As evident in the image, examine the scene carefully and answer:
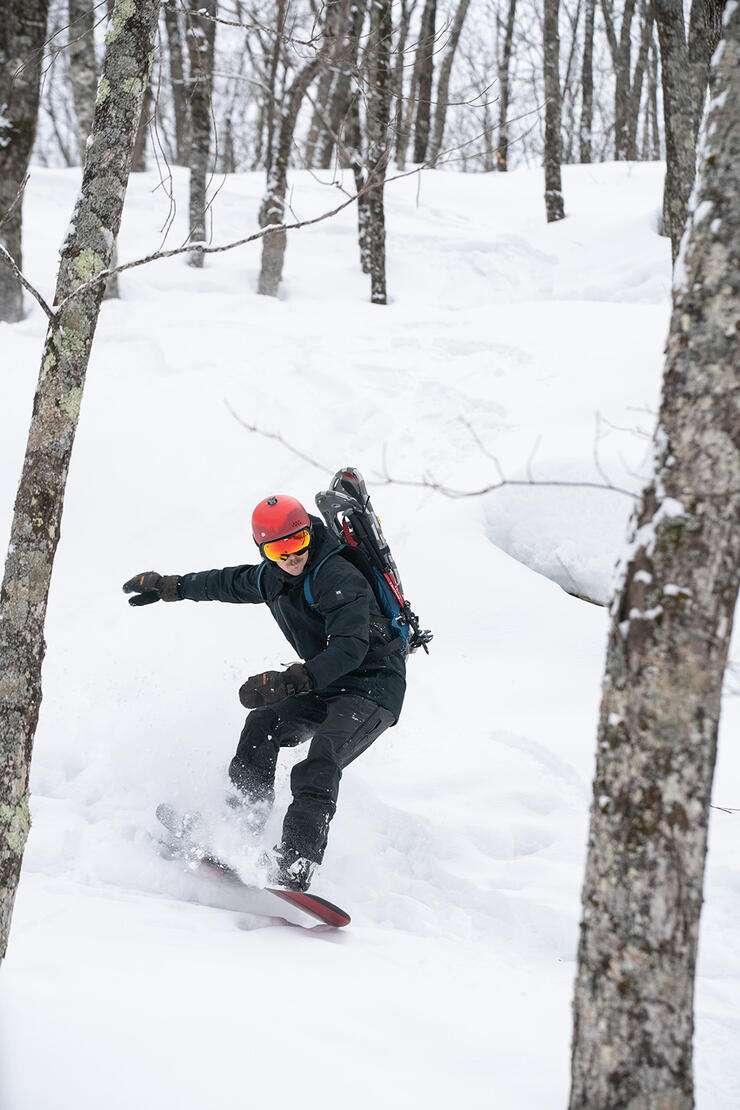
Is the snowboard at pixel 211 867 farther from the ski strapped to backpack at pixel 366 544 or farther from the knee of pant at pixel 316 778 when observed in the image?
the ski strapped to backpack at pixel 366 544

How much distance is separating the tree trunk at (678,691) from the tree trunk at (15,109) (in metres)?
8.15

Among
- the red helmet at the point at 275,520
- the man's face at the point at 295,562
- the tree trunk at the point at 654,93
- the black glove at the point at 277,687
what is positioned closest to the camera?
the black glove at the point at 277,687

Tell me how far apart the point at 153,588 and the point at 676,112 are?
497 centimetres

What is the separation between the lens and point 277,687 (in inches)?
157

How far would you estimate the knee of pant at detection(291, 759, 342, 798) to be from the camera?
12.9ft

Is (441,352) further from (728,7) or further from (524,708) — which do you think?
(728,7)

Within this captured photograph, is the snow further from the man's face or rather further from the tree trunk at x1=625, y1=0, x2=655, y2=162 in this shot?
the tree trunk at x1=625, y1=0, x2=655, y2=162

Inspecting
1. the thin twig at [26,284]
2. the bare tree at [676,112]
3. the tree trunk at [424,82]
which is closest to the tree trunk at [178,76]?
the tree trunk at [424,82]

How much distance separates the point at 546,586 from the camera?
21.0 feet

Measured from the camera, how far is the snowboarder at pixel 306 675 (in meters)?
3.93

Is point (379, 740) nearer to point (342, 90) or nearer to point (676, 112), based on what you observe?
point (676, 112)

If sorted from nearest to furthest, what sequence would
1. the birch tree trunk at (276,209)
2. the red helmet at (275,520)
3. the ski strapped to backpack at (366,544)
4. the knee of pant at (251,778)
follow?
the red helmet at (275,520)
the knee of pant at (251,778)
the ski strapped to backpack at (366,544)
the birch tree trunk at (276,209)

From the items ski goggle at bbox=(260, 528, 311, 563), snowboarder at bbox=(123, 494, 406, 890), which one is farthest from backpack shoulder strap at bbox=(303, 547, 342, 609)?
ski goggle at bbox=(260, 528, 311, 563)

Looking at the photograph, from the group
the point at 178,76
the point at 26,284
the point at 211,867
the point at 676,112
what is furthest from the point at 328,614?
the point at 178,76
